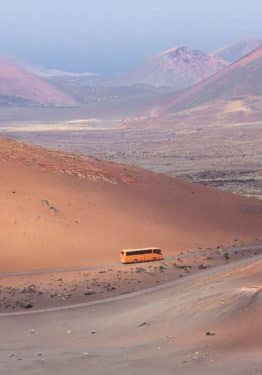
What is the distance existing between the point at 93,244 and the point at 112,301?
881cm

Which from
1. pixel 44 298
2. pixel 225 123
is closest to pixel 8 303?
pixel 44 298

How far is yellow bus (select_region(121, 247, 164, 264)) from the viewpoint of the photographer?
34781 millimetres

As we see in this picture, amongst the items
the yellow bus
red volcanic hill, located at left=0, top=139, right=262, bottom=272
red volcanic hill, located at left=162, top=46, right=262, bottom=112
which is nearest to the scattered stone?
red volcanic hill, located at left=0, top=139, right=262, bottom=272

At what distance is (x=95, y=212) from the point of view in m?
39.6

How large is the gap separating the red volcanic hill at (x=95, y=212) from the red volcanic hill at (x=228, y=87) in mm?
125825

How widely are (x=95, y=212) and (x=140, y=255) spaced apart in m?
5.03

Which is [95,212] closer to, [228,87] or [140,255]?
[140,255]

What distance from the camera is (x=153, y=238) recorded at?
3897 cm

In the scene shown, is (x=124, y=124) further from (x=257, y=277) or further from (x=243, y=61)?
(x=257, y=277)

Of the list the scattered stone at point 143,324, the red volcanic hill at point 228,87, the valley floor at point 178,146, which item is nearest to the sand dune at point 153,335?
the scattered stone at point 143,324

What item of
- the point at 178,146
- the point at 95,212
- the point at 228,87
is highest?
the point at 228,87

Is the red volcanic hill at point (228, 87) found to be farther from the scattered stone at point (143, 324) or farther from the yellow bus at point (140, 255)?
the scattered stone at point (143, 324)

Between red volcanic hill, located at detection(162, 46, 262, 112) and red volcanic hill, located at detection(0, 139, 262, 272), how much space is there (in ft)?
413

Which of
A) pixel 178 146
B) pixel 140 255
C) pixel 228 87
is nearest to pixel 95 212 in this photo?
pixel 140 255
